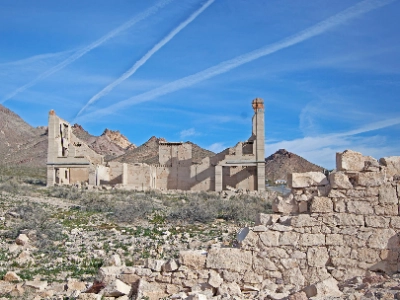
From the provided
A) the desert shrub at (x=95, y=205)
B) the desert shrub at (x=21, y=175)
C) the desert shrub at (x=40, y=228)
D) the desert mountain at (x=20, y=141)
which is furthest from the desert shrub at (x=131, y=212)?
the desert mountain at (x=20, y=141)

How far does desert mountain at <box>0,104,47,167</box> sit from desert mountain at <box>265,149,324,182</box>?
28828mm

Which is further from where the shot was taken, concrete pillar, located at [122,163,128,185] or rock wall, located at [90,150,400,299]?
concrete pillar, located at [122,163,128,185]

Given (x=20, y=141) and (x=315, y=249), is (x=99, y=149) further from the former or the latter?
(x=315, y=249)

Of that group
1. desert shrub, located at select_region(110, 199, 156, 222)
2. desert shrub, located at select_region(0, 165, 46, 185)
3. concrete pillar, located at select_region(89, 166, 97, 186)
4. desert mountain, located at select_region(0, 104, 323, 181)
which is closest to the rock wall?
desert shrub, located at select_region(110, 199, 156, 222)

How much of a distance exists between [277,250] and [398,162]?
2.33m

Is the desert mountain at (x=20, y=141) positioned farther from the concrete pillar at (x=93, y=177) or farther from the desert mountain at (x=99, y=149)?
the concrete pillar at (x=93, y=177)

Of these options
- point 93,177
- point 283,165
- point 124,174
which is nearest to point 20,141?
point 283,165

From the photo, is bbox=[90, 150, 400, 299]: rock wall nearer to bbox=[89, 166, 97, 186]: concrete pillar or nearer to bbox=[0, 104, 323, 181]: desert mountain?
bbox=[89, 166, 97, 186]: concrete pillar

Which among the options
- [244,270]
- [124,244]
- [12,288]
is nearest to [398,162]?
[244,270]

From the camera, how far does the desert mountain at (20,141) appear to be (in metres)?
59.5

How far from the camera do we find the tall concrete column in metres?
31.4

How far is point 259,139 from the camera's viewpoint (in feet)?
104

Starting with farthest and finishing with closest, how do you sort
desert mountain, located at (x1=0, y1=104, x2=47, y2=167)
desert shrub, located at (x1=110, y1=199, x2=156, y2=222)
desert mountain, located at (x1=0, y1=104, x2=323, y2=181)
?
1. desert mountain, located at (x1=0, y1=104, x2=47, y2=167)
2. desert mountain, located at (x1=0, y1=104, x2=323, y2=181)
3. desert shrub, located at (x1=110, y1=199, x2=156, y2=222)

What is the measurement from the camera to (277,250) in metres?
6.85
